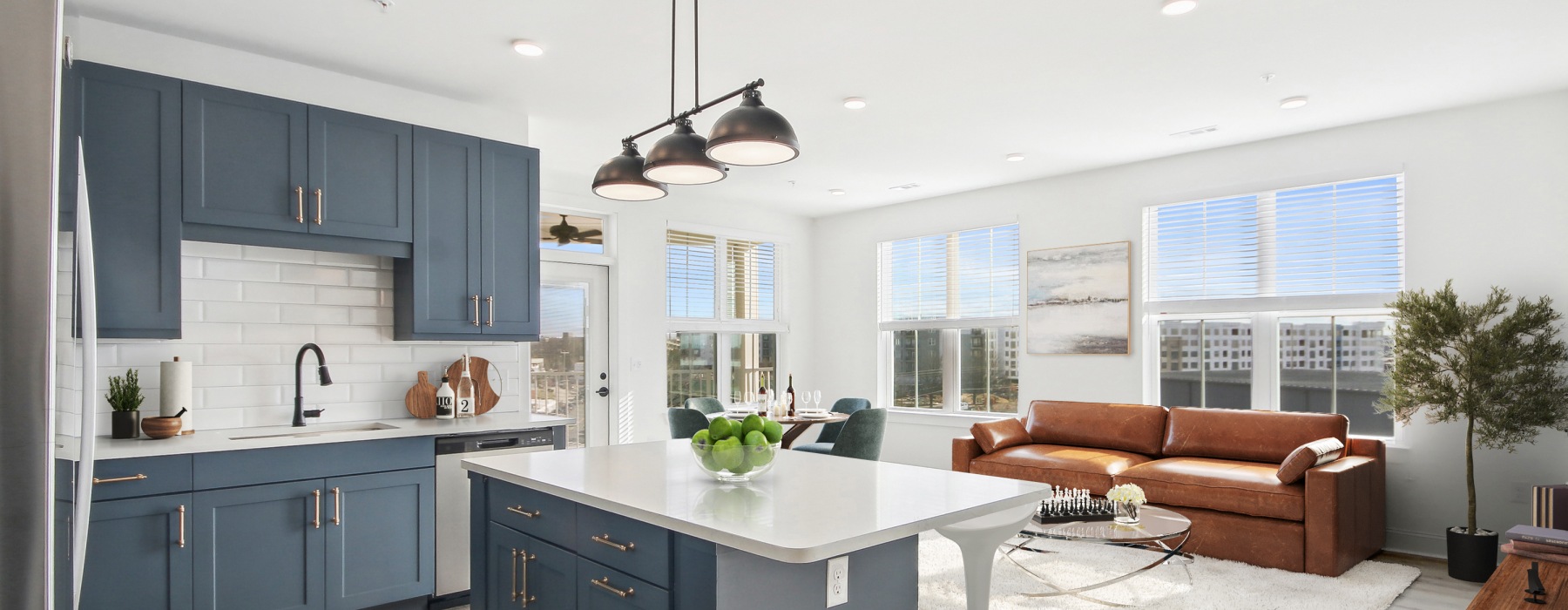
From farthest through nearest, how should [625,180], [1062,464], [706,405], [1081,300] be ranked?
[706,405]
[1081,300]
[1062,464]
[625,180]

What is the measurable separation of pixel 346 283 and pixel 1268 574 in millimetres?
4892

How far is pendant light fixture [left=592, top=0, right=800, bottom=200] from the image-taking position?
236cm

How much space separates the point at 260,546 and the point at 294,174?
160 cm

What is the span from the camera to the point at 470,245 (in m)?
4.36

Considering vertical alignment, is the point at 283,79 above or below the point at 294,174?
above

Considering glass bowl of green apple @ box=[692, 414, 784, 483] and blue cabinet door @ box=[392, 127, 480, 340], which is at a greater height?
blue cabinet door @ box=[392, 127, 480, 340]

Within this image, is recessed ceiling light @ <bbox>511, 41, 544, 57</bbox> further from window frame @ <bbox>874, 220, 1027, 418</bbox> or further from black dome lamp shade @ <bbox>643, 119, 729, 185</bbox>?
window frame @ <bbox>874, 220, 1027, 418</bbox>

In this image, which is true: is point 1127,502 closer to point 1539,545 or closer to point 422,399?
point 1539,545

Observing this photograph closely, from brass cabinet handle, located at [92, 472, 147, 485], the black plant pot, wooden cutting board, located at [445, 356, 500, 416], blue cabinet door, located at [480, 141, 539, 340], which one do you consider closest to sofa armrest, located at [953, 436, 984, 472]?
the black plant pot

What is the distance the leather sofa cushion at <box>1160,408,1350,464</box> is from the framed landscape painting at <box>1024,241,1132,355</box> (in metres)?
0.80

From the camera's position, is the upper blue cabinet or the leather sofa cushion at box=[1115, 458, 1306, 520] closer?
the upper blue cabinet

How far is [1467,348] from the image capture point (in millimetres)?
4285

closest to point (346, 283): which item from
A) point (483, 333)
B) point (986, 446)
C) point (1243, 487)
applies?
point (483, 333)

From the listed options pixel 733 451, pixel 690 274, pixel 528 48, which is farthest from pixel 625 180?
pixel 690 274
